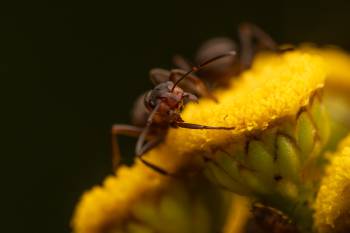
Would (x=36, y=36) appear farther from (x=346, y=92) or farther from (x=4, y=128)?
(x=346, y=92)

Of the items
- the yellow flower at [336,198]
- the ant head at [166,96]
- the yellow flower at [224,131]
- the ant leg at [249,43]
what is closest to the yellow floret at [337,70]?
the ant leg at [249,43]

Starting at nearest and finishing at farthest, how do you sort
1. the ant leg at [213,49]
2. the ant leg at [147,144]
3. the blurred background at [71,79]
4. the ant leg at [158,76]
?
the ant leg at [147,144], the ant leg at [158,76], the ant leg at [213,49], the blurred background at [71,79]

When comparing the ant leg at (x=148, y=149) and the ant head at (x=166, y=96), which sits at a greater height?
the ant head at (x=166, y=96)

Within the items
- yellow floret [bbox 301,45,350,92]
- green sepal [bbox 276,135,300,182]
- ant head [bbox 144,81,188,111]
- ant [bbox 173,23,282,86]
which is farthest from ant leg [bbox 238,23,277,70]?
green sepal [bbox 276,135,300,182]

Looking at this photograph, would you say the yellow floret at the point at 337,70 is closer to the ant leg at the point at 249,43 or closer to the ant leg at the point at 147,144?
the ant leg at the point at 249,43

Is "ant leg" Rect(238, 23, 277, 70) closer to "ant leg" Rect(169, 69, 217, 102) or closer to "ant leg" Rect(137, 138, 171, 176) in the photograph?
"ant leg" Rect(169, 69, 217, 102)

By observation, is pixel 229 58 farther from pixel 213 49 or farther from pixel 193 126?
pixel 193 126

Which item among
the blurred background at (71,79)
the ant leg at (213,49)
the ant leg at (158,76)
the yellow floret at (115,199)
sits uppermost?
the ant leg at (158,76)
